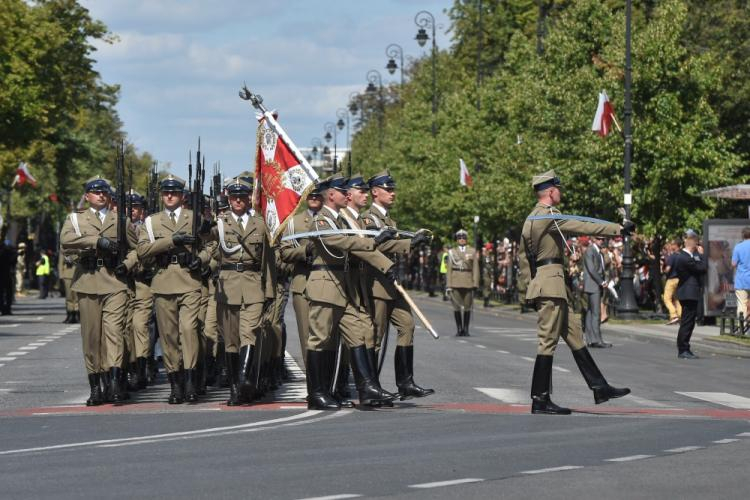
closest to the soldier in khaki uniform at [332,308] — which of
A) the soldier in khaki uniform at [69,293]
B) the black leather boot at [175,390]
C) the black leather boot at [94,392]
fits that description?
the black leather boot at [175,390]

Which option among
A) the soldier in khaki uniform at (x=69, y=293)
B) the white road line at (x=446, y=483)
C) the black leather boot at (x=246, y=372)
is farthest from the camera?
the soldier in khaki uniform at (x=69, y=293)

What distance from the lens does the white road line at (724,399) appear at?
56.0 feet

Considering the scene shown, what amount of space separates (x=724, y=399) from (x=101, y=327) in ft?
20.7

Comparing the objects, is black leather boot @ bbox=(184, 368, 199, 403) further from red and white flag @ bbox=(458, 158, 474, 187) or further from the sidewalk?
red and white flag @ bbox=(458, 158, 474, 187)

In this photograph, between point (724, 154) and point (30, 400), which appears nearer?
point (30, 400)

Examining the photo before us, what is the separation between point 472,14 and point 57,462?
2439 inches

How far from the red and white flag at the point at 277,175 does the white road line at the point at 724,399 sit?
15.0 feet

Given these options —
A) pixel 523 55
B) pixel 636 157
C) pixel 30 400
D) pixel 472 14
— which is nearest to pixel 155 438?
pixel 30 400

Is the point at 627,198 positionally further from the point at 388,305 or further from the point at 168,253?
the point at 168,253

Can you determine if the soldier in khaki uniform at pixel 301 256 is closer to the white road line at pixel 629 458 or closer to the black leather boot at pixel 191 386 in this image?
the black leather boot at pixel 191 386

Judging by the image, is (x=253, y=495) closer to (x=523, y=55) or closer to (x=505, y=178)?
(x=505, y=178)

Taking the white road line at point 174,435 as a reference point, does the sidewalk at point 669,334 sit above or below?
above

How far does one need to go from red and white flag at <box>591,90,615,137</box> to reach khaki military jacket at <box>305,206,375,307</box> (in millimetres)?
25470

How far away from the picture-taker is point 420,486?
10.1 metres
